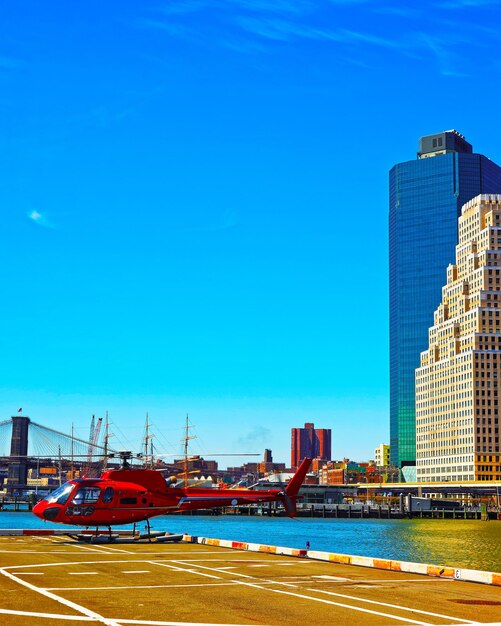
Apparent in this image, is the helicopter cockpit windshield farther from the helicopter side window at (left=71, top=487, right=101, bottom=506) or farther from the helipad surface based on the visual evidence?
the helipad surface

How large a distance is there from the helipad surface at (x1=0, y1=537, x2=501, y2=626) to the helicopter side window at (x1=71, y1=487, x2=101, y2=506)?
10.3m

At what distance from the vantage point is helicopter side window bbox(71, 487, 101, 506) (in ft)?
169

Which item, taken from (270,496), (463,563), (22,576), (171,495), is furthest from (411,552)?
(22,576)

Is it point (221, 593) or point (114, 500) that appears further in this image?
point (114, 500)

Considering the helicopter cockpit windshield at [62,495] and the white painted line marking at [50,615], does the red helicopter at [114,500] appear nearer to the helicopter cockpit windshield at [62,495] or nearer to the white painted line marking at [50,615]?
the helicopter cockpit windshield at [62,495]

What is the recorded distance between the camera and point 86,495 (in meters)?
51.7

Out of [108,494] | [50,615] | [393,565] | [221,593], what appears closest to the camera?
[50,615]

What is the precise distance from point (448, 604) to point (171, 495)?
3212cm

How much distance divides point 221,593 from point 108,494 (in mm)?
26238

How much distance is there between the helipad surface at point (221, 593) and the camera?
22484mm

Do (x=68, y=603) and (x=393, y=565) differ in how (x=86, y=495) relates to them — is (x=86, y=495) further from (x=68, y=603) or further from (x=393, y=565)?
(x=68, y=603)

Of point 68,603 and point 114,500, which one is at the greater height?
point 114,500

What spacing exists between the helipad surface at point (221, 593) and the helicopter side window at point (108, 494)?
10865 mm

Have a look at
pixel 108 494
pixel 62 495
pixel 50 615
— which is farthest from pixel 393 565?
pixel 62 495
